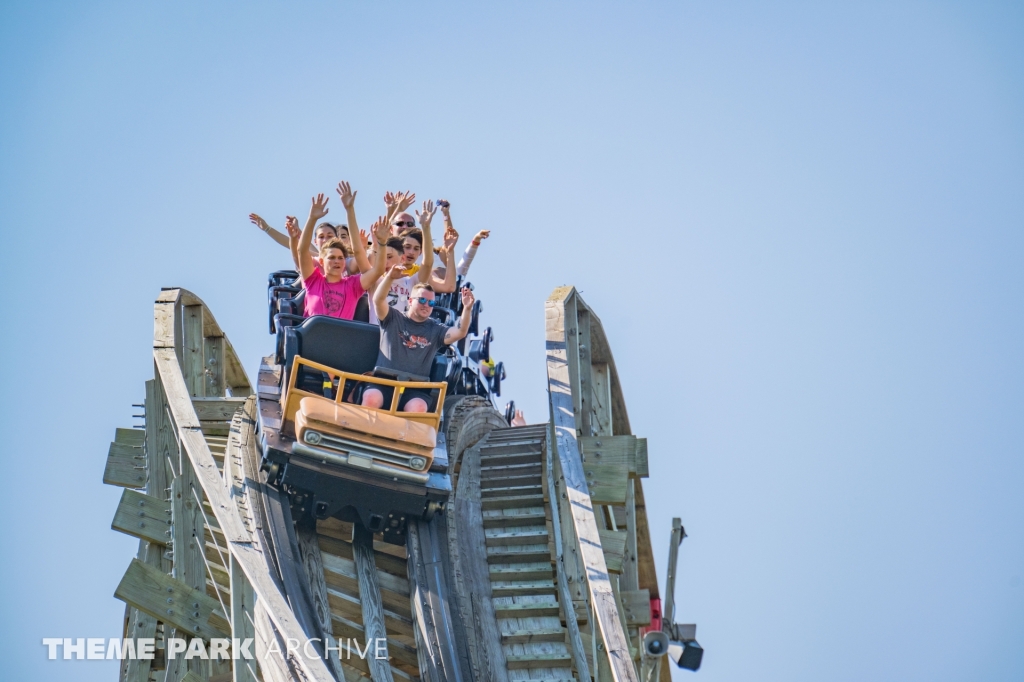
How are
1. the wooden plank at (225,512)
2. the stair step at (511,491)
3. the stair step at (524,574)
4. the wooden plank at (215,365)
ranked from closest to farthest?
the wooden plank at (225,512), the stair step at (524,574), the stair step at (511,491), the wooden plank at (215,365)

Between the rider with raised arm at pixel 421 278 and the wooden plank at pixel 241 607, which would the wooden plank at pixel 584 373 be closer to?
the rider with raised arm at pixel 421 278

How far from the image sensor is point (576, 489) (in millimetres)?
9039

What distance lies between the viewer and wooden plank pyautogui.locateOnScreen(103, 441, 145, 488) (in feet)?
35.0

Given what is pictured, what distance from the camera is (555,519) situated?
9.72m

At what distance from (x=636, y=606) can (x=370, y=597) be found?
220 cm

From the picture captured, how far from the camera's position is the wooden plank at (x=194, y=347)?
12.0m

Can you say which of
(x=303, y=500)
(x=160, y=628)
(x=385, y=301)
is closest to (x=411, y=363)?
(x=385, y=301)

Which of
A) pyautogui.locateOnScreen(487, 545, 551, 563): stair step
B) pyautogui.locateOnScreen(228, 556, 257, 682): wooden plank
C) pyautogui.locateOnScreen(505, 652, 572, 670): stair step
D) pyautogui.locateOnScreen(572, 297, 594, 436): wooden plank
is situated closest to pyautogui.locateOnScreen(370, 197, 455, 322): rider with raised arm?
pyautogui.locateOnScreen(572, 297, 594, 436): wooden plank

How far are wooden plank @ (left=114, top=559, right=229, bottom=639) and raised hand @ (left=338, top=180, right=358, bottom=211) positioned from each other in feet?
8.83

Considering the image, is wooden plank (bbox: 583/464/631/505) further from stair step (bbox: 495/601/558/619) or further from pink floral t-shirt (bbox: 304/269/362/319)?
pink floral t-shirt (bbox: 304/269/362/319)

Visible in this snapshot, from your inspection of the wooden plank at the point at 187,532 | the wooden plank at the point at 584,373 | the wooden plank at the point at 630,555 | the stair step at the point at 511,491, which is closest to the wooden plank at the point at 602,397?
the wooden plank at the point at 584,373

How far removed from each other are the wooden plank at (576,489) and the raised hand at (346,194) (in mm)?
1578

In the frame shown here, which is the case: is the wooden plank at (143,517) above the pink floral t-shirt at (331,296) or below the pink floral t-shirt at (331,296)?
below

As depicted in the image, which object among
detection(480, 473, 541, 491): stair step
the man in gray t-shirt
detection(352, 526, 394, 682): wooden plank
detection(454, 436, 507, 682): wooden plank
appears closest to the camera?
detection(352, 526, 394, 682): wooden plank
